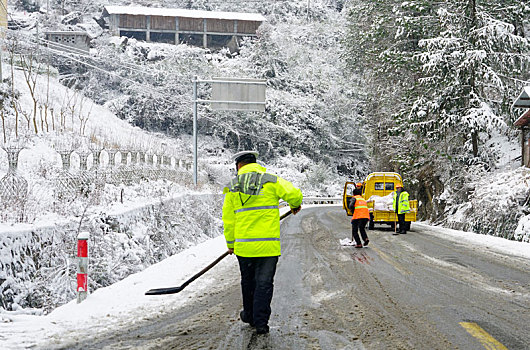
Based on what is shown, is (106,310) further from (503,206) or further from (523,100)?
(523,100)

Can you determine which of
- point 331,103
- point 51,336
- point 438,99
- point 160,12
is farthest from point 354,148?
point 51,336

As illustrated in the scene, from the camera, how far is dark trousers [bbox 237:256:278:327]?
571 cm

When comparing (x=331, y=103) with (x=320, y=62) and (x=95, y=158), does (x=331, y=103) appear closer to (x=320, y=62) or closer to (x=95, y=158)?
(x=320, y=62)

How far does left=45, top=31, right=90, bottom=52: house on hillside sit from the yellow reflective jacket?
56398 millimetres

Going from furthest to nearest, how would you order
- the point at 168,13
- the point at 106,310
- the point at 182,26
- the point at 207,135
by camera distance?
the point at 182,26 → the point at 168,13 → the point at 207,135 → the point at 106,310

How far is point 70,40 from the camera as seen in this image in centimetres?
5766

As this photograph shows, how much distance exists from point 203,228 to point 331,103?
5155 centimetres

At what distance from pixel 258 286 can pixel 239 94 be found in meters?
25.1

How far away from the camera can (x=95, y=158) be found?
1633 cm

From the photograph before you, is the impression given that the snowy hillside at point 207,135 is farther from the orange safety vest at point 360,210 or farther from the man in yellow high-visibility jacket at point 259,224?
the orange safety vest at point 360,210

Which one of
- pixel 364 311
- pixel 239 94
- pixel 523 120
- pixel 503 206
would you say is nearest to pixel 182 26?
pixel 239 94

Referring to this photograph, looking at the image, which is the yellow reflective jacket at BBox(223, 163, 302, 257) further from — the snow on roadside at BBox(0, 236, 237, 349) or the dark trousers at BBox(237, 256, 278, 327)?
the snow on roadside at BBox(0, 236, 237, 349)

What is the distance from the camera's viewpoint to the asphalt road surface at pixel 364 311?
5398 millimetres

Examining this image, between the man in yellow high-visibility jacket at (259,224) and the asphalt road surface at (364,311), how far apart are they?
1.38 ft
